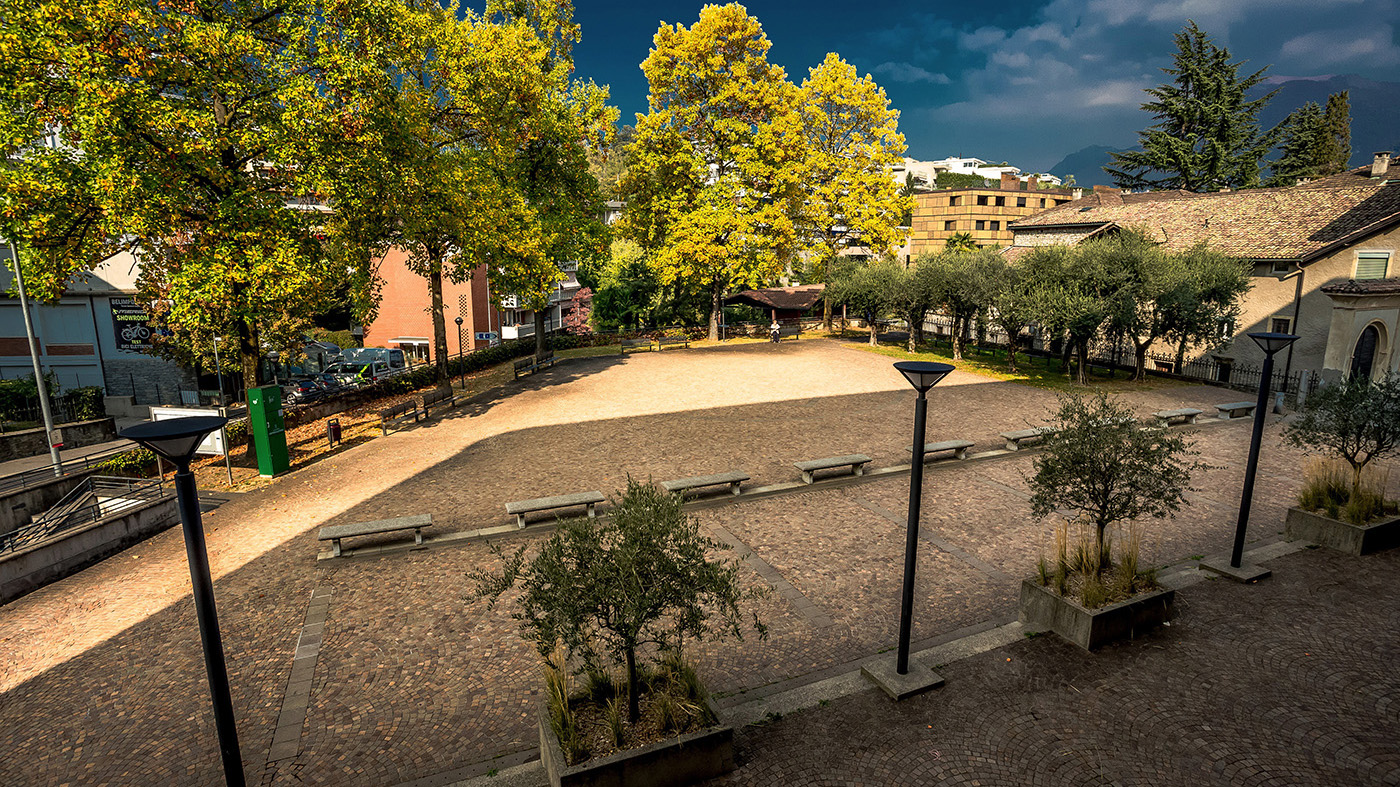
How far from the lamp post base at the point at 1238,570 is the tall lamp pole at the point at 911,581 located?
18.9 feet

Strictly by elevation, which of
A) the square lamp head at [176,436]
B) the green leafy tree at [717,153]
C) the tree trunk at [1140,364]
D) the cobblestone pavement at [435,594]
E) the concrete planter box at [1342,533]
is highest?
the green leafy tree at [717,153]

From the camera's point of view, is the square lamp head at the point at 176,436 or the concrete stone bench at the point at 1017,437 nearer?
the square lamp head at the point at 176,436

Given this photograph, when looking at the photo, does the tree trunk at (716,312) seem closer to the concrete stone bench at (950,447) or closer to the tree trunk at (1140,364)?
the tree trunk at (1140,364)

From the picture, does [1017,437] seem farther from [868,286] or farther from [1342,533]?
[868,286]

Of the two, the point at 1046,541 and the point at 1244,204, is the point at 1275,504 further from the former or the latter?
the point at 1244,204

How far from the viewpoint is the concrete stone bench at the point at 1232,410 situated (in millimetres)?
19734

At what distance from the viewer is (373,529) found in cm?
1090

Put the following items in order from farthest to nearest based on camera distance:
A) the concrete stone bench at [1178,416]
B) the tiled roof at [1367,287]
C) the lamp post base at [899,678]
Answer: the tiled roof at [1367,287] → the concrete stone bench at [1178,416] → the lamp post base at [899,678]

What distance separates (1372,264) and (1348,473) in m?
20.6

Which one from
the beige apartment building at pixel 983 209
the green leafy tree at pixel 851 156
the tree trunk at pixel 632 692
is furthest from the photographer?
the beige apartment building at pixel 983 209

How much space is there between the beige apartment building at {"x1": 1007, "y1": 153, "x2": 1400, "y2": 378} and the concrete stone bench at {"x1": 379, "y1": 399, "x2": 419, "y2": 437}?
88.3 feet

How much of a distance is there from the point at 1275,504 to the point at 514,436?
18591 mm

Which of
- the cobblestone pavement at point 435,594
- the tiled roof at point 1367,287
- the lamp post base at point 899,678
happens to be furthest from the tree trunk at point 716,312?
the lamp post base at point 899,678

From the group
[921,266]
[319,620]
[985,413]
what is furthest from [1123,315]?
[319,620]
